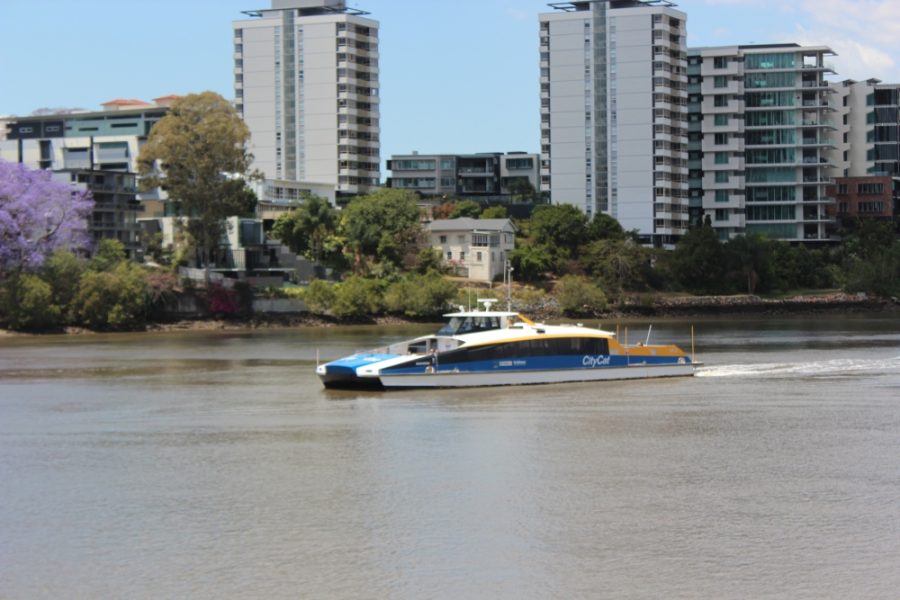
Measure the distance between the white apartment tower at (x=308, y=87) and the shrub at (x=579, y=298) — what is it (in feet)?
126

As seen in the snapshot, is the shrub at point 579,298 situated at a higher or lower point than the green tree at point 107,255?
lower

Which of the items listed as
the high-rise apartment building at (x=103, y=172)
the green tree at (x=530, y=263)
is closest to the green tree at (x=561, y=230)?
the green tree at (x=530, y=263)

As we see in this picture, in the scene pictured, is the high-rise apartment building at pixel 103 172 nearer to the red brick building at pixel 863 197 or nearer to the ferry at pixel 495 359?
the ferry at pixel 495 359

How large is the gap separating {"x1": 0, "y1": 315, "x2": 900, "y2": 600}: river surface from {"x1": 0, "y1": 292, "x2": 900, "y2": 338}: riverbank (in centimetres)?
4295

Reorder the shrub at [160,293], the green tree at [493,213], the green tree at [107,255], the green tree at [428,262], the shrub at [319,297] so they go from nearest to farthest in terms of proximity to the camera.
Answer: the shrub at [160,293], the green tree at [107,255], the shrub at [319,297], the green tree at [428,262], the green tree at [493,213]

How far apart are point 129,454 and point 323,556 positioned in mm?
12234

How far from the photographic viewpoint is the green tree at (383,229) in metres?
104

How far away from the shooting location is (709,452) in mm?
33188

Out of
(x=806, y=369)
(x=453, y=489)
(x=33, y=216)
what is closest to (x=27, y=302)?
(x=33, y=216)

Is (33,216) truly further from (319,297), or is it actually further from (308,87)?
(308,87)

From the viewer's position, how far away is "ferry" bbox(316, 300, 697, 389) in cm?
4628

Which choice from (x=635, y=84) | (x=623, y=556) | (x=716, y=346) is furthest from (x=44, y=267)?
(x=623, y=556)

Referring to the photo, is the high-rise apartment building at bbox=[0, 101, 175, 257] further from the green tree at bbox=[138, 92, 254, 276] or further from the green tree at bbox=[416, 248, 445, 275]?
the green tree at bbox=[416, 248, 445, 275]

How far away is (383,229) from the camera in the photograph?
346 feet
